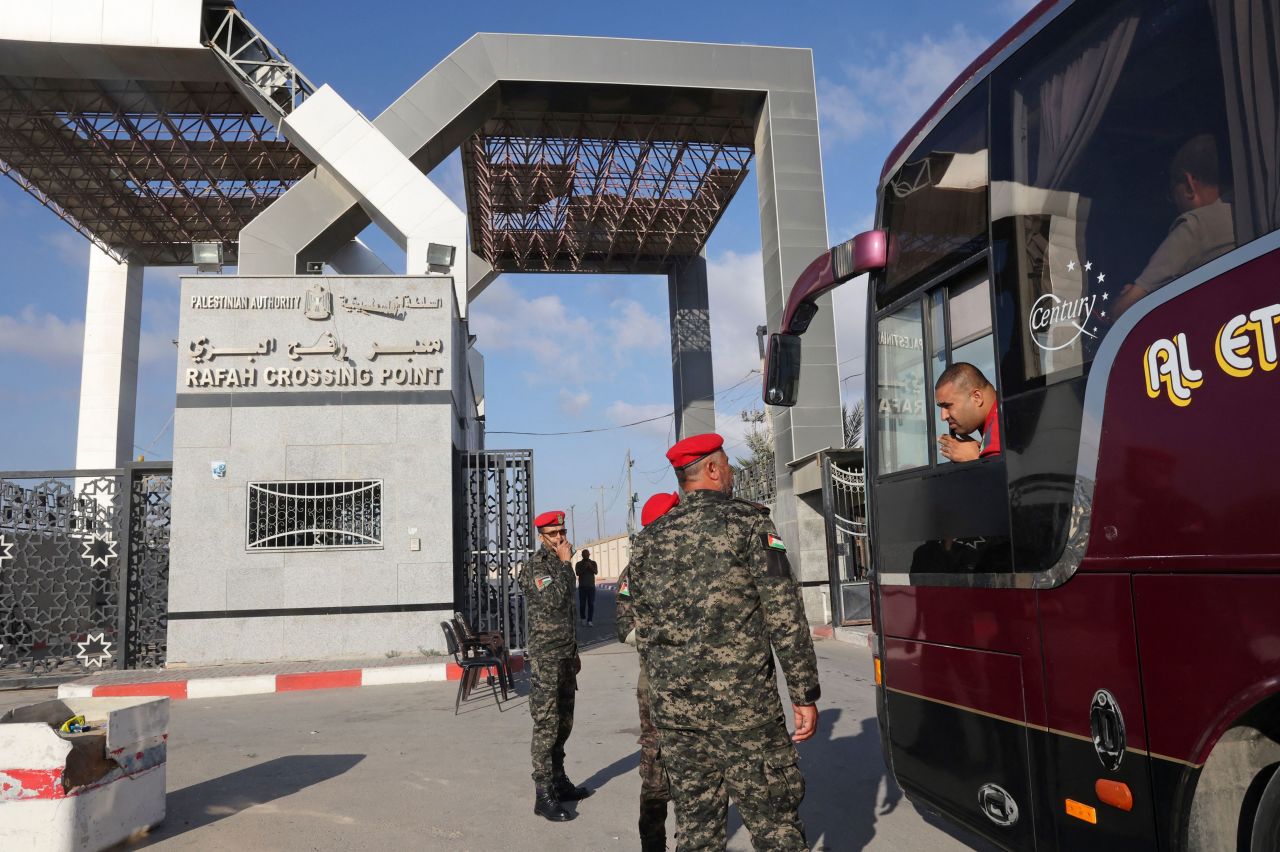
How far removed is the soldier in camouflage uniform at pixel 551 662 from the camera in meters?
5.13

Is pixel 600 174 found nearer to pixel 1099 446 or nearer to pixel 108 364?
pixel 108 364

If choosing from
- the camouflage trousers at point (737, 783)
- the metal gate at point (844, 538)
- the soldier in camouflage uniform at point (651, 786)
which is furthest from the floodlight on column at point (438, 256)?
the camouflage trousers at point (737, 783)

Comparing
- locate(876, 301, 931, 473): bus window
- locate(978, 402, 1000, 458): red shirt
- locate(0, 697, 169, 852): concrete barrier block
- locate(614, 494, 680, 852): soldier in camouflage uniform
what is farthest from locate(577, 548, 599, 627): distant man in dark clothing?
locate(978, 402, 1000, 458): red shirt

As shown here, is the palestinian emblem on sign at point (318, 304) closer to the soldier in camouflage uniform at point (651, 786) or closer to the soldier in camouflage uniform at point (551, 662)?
the soldier in camouflage uniform at point (551, 662)

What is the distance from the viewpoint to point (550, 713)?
208 inches

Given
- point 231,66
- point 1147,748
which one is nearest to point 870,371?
point 1147,748

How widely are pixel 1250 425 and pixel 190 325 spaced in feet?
44.7

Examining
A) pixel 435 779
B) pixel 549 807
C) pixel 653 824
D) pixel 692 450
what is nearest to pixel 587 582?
pixel 435 779

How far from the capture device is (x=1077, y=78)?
9.26 feet

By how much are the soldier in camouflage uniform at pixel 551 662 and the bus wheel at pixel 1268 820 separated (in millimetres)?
3605

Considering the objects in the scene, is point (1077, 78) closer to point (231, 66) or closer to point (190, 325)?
point (190, 325)

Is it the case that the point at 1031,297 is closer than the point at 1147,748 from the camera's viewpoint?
No

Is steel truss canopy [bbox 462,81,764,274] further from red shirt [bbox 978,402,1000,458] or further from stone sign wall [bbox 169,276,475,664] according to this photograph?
red shirt [bbox 978,402,1000,458]

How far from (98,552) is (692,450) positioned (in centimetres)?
1289
